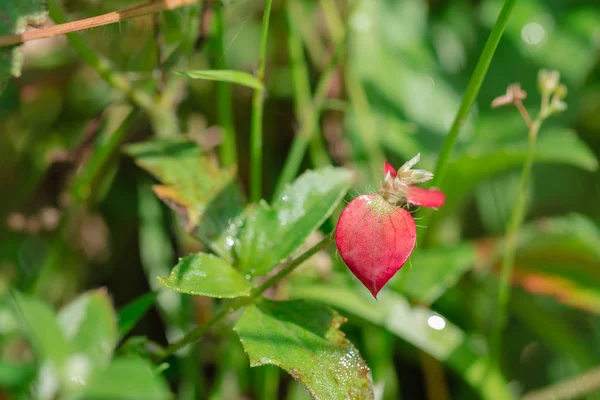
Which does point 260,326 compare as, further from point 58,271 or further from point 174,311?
point 58,271

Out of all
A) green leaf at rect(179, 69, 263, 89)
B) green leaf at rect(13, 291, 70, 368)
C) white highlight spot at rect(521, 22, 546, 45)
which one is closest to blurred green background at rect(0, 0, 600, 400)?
white highlight spot at rect(521, 22, 546, 45)

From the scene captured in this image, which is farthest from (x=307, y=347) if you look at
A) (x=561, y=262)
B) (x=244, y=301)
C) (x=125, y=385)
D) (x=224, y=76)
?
(x=561, y=262)

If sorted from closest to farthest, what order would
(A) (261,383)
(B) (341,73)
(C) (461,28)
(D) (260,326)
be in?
1. (D) (260,326)
2. (A) (261,383)
3. (B) (341,73)
4. (C) (461,28)

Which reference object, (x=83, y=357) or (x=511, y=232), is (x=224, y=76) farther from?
(x=511, y=232)

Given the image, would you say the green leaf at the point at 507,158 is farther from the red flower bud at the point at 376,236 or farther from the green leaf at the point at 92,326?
the green leaf at the point at 92,326

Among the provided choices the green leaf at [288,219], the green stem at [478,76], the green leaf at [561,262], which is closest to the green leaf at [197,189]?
the green leaf at [288,219]

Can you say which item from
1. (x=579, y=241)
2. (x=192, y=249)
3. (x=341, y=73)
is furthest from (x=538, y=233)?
(x=192, y=249)
